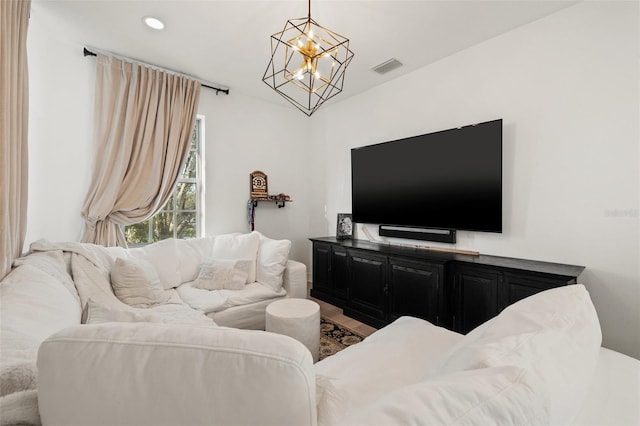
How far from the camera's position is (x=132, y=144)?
2934 millimetres

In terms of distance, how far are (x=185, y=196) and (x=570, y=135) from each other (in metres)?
3.88

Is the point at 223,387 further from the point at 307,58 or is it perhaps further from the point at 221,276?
the point at 221,276

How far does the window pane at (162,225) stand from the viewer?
335 cm

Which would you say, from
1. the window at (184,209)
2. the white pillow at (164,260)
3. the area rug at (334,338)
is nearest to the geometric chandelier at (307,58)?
the window at (184,209)

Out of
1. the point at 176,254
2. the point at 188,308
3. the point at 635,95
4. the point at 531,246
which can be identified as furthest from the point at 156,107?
the point at 635,95

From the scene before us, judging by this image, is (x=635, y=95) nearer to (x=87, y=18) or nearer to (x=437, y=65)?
(x=437, y=65)

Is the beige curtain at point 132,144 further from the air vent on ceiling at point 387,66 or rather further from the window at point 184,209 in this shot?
the air vent on ceiling at point 387,66

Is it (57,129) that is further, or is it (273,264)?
(273,264)

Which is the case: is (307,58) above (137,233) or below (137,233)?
above

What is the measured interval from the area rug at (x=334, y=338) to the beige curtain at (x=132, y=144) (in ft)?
7.28

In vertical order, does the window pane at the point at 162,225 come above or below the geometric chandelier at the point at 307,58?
below

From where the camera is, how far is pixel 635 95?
1965mm

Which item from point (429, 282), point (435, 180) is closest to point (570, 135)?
point (435, 180)

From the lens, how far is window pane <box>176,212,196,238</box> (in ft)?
11.5
